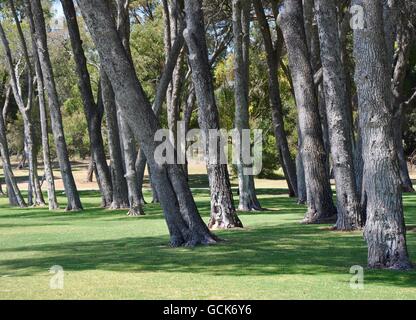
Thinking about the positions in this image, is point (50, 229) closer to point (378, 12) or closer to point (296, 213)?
point (296, 213)

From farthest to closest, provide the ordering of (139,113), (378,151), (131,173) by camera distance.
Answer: (131,173)
(139,113)
(378,151)

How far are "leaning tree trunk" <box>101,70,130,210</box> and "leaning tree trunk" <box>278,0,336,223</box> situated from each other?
11645 mm

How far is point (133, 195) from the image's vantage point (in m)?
29.7

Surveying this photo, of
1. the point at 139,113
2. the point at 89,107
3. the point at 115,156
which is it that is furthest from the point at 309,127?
the point at 89,107

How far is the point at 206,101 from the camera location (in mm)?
20734

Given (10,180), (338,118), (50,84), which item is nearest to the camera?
(338,118)

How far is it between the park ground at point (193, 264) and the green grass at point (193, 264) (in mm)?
14

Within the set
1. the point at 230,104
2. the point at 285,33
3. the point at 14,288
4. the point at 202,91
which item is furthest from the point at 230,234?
the point at 230,104

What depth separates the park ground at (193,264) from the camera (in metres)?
11.6

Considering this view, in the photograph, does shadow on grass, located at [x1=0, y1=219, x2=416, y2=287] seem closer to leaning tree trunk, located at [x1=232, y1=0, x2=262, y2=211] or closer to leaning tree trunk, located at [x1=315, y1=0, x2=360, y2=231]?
leaning tree trunk, located at [x1=315, y1=0, x2=360, y2=231]

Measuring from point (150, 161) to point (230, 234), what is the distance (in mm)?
4003

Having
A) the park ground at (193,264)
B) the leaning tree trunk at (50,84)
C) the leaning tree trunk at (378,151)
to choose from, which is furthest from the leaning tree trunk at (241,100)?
the leaning tree trunk at (378,151)

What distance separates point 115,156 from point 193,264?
19.6m

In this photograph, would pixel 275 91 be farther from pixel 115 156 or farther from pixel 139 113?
pixel 139 113
